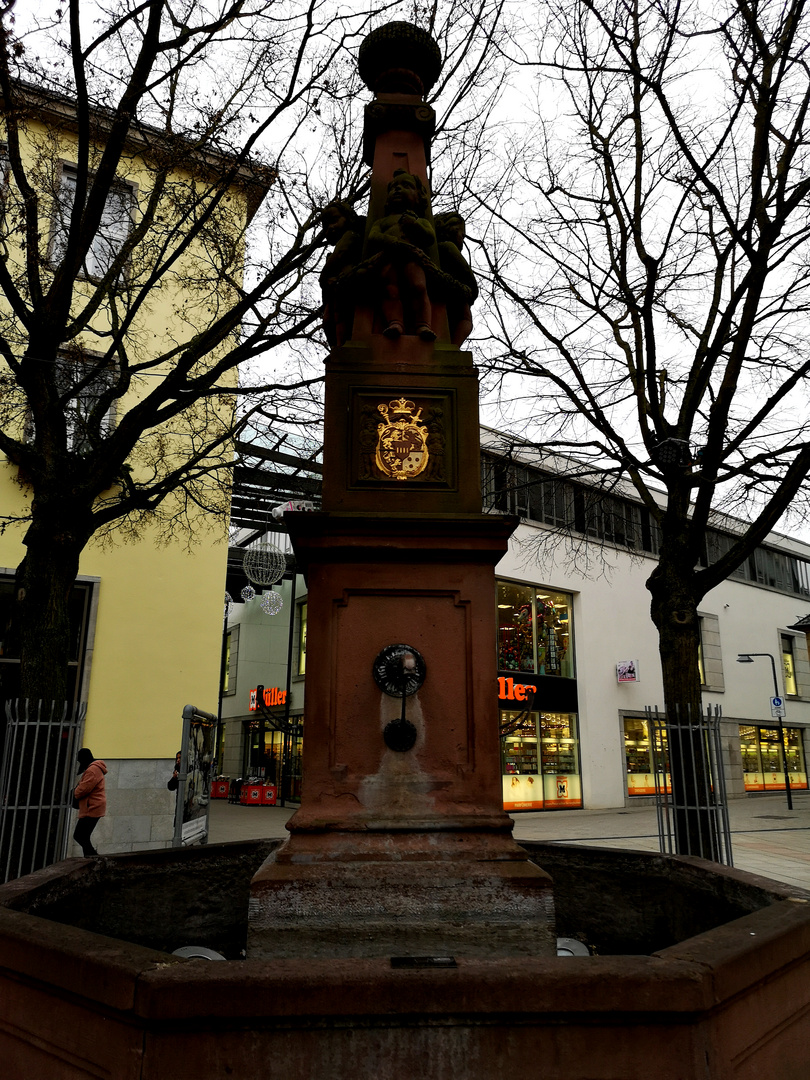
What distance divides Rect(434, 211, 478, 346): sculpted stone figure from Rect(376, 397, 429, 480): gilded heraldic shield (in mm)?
786

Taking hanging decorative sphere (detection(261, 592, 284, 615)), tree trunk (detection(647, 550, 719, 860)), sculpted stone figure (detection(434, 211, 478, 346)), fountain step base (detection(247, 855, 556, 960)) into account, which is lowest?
fountain step base (detection(247, 855, 556, 960))

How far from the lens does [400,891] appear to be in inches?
154

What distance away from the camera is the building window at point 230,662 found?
33.2 m

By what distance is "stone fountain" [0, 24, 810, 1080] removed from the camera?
2547 millimetres

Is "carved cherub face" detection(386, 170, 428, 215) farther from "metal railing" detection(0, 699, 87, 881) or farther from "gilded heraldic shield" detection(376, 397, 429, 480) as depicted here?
"metal railing" detection(0, 699, 87, 881)

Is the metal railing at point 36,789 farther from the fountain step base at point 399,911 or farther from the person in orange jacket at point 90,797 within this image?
the fountain step base at point 399,911

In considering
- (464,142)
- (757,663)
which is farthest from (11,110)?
(757,663)

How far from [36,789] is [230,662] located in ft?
87.8

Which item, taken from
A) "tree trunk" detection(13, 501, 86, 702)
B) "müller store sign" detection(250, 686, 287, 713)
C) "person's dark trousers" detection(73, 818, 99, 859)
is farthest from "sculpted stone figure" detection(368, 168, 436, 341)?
"müller store sign" detection(250, 686, 287, 713)

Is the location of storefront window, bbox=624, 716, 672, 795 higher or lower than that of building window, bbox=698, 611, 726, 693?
lower

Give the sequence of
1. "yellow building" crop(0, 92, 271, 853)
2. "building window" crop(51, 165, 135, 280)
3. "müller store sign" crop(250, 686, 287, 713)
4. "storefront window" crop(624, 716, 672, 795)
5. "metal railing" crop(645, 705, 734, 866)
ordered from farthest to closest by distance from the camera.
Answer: "müller store sign" crop(250, 686, 287, 713)
"storefront window" crop(624, 716, 672, 795)
"yellow building" crop(0, 92, 271, 853)
"building window" crop(51, 165, 135, 280)
"metal railing" crop(645, 705, 734, 866)

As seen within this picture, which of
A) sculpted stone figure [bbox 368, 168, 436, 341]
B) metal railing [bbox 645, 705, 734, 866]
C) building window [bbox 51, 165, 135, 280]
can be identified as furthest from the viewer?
building window [bbox 51, 165, 135, 280]

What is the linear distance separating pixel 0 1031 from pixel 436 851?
6.61ft

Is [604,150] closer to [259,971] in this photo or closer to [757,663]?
[259,971]
